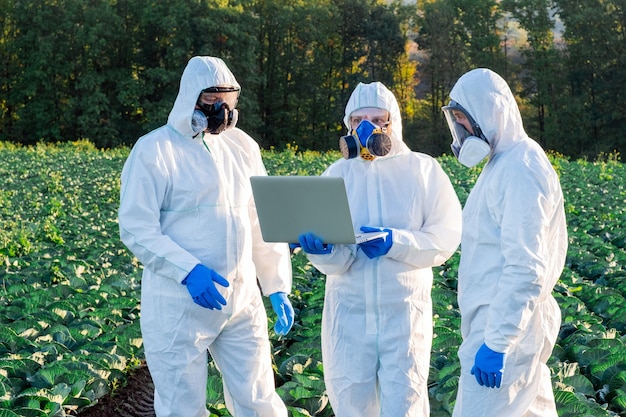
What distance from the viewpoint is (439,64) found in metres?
51.2

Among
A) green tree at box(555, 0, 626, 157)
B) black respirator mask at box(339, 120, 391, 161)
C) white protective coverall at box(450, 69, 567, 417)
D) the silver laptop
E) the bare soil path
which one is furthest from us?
green tree at box(555, 0, 626, 157)

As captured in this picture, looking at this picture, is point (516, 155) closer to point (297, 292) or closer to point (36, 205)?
point (297, 292)

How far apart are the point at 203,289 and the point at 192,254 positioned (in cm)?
27

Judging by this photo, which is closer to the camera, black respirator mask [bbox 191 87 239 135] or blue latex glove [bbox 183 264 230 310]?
blue latex glove [bbox 183 264 230 310]

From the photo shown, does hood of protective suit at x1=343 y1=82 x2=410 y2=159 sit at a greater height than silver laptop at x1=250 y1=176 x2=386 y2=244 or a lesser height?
greater

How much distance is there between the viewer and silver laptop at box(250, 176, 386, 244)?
3.59 meters

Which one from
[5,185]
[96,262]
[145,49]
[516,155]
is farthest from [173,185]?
[145,49]

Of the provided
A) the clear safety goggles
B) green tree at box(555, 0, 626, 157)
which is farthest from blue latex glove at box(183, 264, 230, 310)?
green tree at box(555, 0, 626, 157)

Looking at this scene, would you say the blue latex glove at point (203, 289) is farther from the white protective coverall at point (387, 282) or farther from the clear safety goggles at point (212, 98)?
the clear safety goggles at point (212, 98)

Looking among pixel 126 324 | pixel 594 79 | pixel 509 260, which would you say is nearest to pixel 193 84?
pixel 509 260

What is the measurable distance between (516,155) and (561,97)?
4642 cm

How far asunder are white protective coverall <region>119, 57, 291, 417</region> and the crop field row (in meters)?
0.82

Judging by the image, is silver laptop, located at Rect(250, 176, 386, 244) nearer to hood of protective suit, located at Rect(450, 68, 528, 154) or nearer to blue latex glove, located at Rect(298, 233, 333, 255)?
blue latex glove, located at Rect(298, 233, 333, 255)

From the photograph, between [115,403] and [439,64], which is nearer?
A: [115,403]
